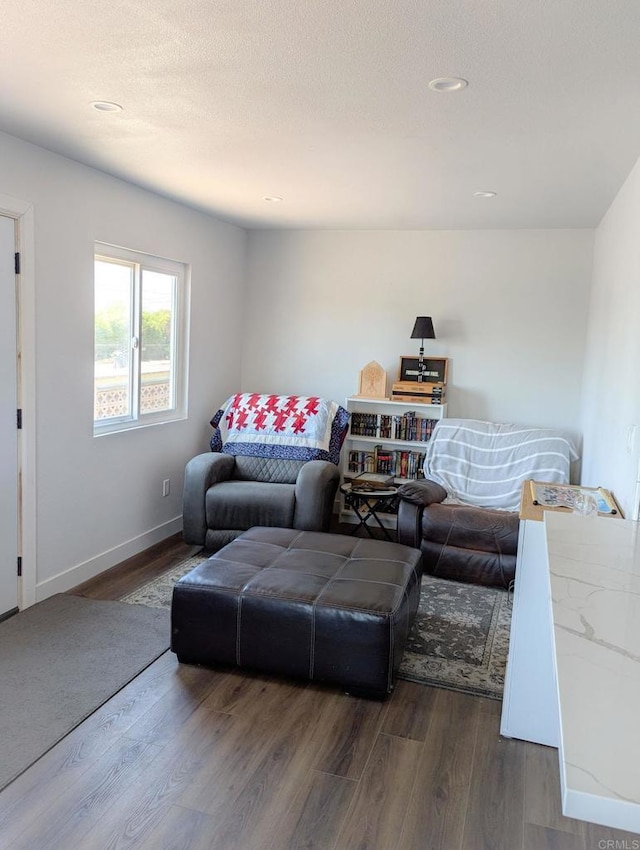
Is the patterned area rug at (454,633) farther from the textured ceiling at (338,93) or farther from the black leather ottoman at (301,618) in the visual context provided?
the textured ceiling at (338,93)

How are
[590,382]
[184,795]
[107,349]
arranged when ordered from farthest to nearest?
[590,382] < [107,349] < [184,795]

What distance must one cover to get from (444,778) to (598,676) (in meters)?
1.40

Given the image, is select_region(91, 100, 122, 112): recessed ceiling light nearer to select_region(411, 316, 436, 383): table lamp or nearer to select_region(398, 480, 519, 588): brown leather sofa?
select_region(398, 480, 519, 588): brown leather sofa

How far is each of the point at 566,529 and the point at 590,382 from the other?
247cm

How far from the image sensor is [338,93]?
2328 mm

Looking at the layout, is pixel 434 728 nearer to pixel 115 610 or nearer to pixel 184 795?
pixel 184 795

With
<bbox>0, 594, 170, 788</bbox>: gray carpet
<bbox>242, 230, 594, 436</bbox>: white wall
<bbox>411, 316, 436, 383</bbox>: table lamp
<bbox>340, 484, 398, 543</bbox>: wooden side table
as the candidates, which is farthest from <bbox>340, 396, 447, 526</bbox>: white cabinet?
<bbox>0, 594, 170, 788</bbox>: gray carpet

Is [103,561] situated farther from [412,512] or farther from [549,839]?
[549,839]

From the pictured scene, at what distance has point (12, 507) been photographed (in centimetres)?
326

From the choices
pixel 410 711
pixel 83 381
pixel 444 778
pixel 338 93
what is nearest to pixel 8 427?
pixel 83 381

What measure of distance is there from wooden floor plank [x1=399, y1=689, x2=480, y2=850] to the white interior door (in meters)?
2.15

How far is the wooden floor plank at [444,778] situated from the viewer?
1.95 metres

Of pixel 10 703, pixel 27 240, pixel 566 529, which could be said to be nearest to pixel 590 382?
pixel 566 529

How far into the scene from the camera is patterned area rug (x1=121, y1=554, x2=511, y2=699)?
113 inches
